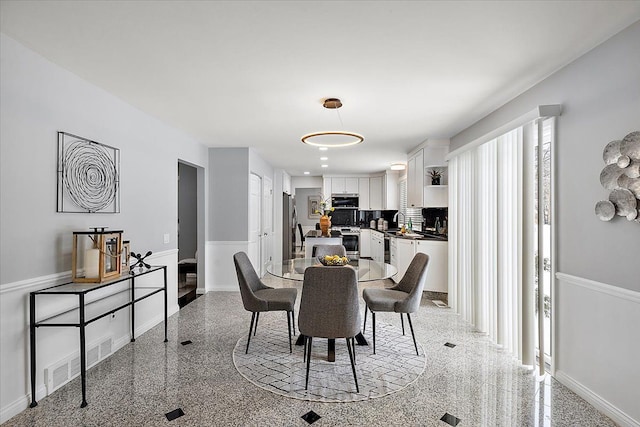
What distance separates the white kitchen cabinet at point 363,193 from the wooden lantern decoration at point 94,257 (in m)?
7.20

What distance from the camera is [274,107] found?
3561mm

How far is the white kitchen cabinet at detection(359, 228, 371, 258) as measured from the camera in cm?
923

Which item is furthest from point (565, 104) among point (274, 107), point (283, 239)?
point (283, 239)

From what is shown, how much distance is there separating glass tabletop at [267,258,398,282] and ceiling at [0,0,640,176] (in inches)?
64.7

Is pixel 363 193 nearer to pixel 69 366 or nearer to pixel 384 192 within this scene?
pixel 384 192

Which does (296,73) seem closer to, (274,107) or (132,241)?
(274,107)

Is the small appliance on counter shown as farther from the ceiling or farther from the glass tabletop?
the glass tabletop

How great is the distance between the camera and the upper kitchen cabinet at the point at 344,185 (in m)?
9.45

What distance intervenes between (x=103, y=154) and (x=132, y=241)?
3.07 feet

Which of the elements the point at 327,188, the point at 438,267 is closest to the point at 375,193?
the point at 327,188

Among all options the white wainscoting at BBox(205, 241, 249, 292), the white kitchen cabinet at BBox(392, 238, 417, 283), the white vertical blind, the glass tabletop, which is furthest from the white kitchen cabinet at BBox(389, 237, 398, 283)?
the white wainscoting at BBox(205, 241, 249, 292)

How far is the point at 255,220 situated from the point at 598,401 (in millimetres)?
5264

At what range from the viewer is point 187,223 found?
710 cm

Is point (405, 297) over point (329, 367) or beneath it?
over
